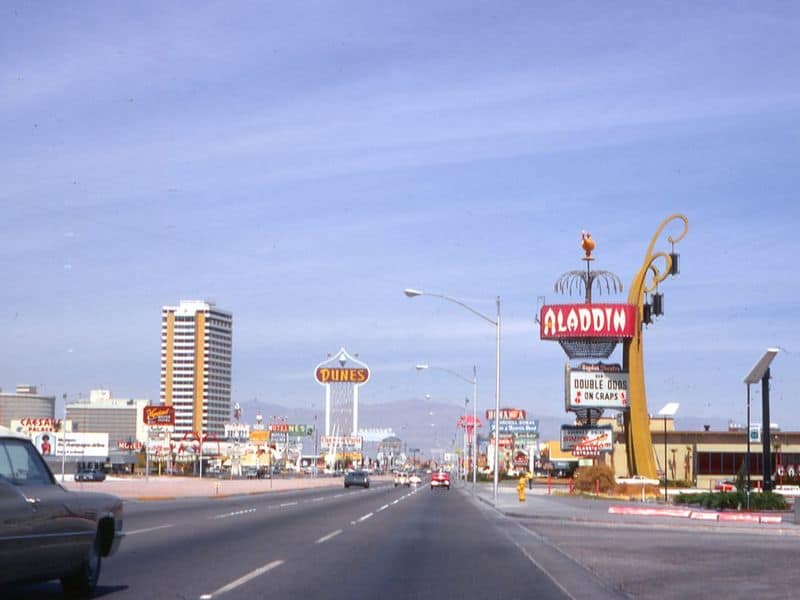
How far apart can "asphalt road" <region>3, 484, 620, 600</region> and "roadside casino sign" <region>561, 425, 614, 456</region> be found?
4512cm

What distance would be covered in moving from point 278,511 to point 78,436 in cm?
13891

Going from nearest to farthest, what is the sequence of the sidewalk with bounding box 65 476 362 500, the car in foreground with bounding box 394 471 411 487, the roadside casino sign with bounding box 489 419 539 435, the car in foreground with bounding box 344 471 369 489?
1. the sidewalk with bounding box 65 476 362 500
2. the car in foreground with bounding box 344 471 369 489
3. the car in foreground with bounding box 394 471 411 487
4. the roadside casino sign with bounding box 489 419 539 435

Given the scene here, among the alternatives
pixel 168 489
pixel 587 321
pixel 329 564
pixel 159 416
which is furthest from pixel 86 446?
pixel 329 564

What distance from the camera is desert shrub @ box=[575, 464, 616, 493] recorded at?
68.8m

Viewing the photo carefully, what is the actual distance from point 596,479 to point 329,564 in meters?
52.8

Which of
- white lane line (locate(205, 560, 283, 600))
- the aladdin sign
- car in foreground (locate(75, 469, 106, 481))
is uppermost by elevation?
the aladdin sign

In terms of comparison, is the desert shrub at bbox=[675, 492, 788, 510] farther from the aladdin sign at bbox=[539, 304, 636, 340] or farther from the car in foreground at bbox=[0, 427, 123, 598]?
the car in foreground at bbox=[0, 427, 123, 598]

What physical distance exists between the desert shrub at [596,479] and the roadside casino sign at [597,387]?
439 centimetres

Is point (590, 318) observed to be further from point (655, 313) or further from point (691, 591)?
point (691, 591)

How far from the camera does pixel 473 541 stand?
86.4 ft

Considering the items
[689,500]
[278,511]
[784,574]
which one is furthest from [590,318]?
[784,574]

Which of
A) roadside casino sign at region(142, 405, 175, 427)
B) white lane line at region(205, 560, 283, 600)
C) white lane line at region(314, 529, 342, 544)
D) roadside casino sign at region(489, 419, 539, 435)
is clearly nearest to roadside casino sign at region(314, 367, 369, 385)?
roadside casino sign at region(489, 419, 539, 435)

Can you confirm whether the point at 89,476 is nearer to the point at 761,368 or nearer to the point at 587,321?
the point at 587,321

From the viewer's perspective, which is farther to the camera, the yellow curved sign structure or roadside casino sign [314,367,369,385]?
roadside casino sign [314,367,369,385]
